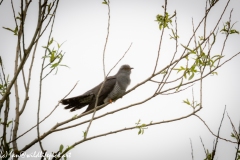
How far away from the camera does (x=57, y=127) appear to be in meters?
2.39

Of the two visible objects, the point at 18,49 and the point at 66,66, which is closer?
the point at 18,49

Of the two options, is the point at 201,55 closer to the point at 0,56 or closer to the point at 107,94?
the point at 0,56

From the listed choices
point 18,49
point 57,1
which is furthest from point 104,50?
point 18,49

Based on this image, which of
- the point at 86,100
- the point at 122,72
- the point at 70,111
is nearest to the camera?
the point at 70,111

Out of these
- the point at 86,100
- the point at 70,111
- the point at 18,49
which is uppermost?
the point at 86,100

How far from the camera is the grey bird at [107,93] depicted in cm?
561

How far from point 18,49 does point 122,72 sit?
5.69 m

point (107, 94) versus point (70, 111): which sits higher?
point (107, 94)

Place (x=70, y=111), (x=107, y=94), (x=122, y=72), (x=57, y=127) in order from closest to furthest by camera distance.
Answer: (x=57, y=127), (x=70, y=111), (x=107, y=94), (x=122, y=72)

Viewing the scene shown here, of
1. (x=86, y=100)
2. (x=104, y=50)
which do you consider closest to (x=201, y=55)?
(x=104, y=50)

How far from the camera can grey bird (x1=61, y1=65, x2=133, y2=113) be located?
18.4 ft

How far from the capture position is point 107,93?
6805mm

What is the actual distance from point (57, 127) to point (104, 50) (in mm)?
911

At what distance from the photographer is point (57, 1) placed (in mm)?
2289
